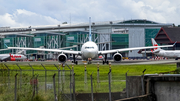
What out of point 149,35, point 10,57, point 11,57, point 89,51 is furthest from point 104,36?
point 89,51

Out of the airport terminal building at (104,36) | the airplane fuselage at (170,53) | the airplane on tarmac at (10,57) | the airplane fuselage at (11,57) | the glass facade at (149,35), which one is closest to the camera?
the airplane fuselage at (170,53)

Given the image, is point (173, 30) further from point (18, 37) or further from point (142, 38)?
point (18, 37)

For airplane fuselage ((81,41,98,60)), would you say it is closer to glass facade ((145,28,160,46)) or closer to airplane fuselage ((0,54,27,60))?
airplane fuselage ((0,54,27,60))

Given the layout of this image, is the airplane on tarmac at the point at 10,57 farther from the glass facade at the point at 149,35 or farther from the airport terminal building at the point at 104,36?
the glass facade at the point at 149,35

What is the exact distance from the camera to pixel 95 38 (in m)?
127

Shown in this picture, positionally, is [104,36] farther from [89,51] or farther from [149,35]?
[89,51]

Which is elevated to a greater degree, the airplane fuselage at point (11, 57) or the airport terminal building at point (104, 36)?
the airport terminal building at point (104, 36)

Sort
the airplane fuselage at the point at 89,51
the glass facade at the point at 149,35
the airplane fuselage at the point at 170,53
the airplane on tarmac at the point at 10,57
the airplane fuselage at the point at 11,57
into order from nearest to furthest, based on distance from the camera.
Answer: the airplane fuselage at the point at 89,51 → the airplane fuselage at the point at 170,53 → the airplane on tarmac at the point at 10,57 → the airplane fuselage at the point at 11,57 → the glass facade at the point at 149,35

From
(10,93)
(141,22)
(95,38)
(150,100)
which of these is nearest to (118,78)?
(150,100)

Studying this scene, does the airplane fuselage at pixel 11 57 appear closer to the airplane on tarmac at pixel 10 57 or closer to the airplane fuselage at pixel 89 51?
the airplane on tarmac at pixel 10 57

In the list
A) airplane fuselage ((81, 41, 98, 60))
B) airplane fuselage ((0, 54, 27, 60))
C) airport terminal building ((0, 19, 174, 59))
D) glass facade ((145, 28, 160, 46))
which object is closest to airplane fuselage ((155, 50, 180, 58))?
airplane fuselage ((81, 41, 98, 60))

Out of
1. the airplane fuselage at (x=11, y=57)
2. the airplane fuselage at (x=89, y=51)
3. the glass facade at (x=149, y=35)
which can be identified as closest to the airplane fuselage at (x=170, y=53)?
the airplane fuselage at (x=89, y=51)

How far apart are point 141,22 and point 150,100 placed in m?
116

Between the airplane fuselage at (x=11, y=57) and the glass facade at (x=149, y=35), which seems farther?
the glass facade at (x=149, y=35)
